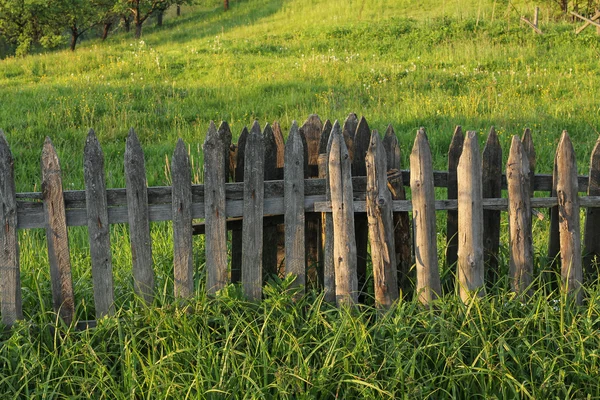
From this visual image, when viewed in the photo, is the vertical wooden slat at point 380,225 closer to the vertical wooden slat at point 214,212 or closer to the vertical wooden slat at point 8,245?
the vertical wooden slat at point 214,212

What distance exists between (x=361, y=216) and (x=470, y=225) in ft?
2.27

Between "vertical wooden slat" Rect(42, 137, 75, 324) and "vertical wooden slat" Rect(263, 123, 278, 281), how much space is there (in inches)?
47.6

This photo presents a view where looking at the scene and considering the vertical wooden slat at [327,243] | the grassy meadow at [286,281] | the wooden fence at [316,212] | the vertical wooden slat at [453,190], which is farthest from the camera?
the vertical wooden slat at [453,190]

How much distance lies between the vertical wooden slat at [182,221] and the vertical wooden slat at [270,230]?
44cm

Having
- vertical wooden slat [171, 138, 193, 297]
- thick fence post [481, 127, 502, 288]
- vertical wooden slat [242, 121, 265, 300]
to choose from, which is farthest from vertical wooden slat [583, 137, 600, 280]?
vertical wooden slat [171, 138, 193, 297]

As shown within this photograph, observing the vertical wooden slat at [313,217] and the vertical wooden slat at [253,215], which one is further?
the vertical wooden slat at [313,217]

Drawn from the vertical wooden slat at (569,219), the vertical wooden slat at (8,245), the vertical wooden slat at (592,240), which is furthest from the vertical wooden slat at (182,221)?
the vertical wooden slat at (592,240)

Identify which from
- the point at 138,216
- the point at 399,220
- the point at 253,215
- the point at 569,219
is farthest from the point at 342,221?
the point at 569,219

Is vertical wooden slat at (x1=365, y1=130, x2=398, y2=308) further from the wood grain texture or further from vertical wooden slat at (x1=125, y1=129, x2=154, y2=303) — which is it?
vertical wooden slat at (x1=125, y1=129, x2=154, y2=303)

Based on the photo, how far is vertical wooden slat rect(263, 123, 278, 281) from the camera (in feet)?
13.8

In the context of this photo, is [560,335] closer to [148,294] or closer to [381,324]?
[381,324]

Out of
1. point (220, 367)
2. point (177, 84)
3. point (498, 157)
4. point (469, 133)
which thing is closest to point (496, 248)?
point (498, 157)

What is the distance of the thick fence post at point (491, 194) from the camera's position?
4.20m

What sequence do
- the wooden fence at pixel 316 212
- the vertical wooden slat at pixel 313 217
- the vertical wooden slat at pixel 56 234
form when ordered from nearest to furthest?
1. the vertical wooden slat at pixel 56 234
2. the wooden fence at pixel 316 212
3. the vertical wooden slat at pixel 313 217
